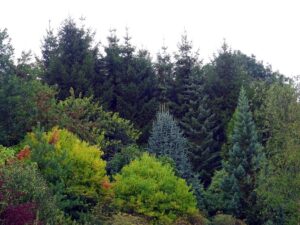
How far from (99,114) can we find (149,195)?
9542 mm

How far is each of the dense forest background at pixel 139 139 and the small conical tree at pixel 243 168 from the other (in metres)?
0.05

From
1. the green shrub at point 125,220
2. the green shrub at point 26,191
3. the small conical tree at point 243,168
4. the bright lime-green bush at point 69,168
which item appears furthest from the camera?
the small conical tree at point 243,168

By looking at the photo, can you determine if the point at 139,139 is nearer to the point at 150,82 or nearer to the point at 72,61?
the point at 150,82

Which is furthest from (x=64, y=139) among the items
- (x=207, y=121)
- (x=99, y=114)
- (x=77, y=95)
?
(x=207, y=121)

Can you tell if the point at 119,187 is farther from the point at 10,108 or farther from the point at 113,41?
the point at 113,41

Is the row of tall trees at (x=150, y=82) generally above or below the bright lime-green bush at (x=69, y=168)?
above

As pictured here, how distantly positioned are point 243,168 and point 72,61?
40.7 feet

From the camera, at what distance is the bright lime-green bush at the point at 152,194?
23922mm

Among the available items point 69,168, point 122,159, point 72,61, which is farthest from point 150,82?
point 69,168

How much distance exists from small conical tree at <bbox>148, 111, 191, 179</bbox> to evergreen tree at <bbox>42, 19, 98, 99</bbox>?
4879mm

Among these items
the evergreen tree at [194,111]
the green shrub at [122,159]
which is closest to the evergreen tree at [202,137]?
the evergreen tree at [194,111]

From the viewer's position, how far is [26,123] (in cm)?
2620

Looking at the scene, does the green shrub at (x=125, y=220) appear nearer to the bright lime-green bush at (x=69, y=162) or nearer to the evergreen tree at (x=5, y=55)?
the bright lime-green bush at (x=69, y=162)

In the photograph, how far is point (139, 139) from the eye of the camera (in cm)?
3647
